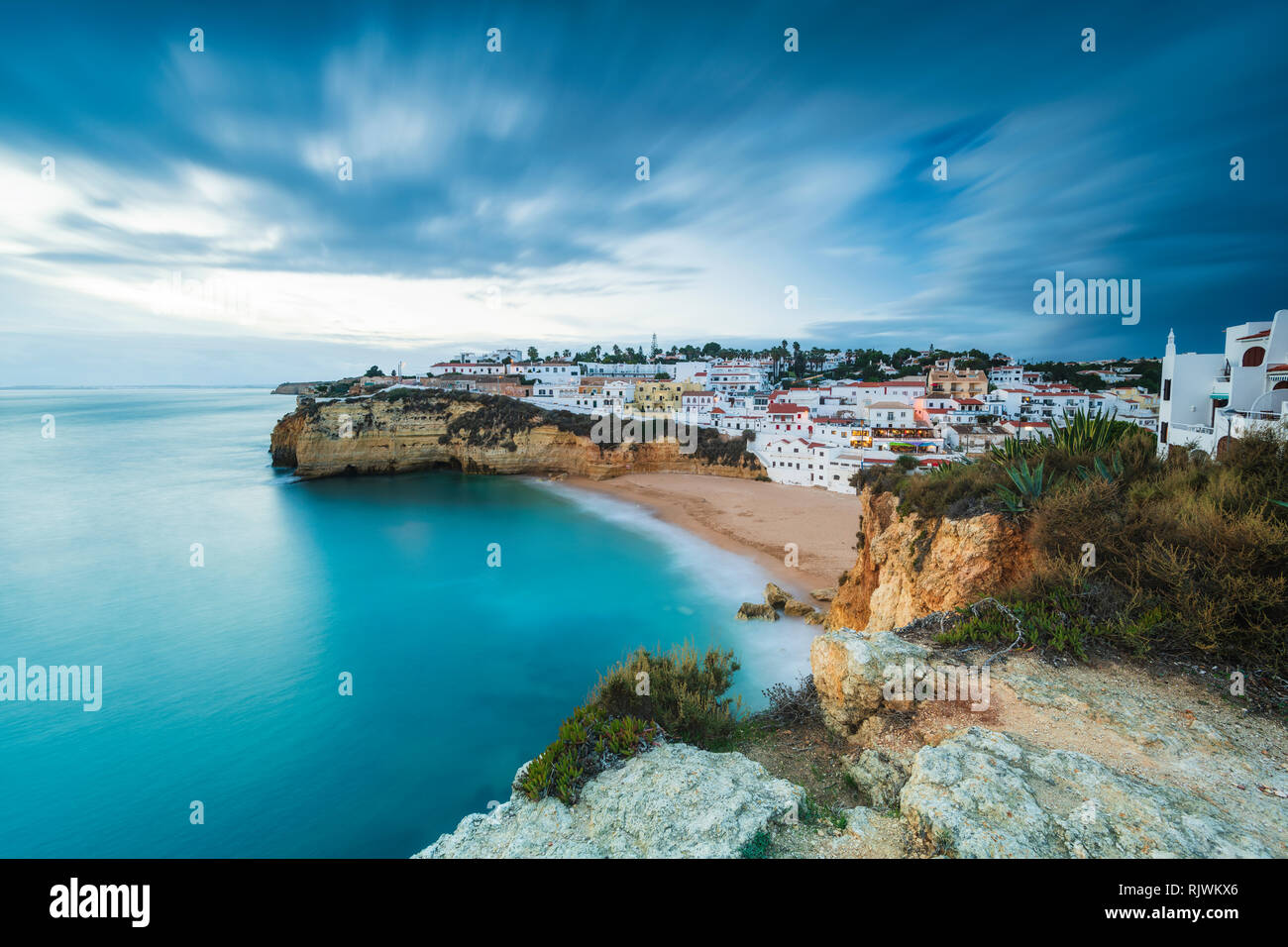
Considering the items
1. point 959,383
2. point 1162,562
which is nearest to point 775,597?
point 1162,562

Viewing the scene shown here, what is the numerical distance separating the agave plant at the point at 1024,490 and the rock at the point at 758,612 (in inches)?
350

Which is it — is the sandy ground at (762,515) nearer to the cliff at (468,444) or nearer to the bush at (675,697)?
the cliff at (468,444)

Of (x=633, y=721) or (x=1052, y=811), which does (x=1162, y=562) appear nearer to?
(x=1052, y=811)

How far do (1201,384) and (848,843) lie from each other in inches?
798

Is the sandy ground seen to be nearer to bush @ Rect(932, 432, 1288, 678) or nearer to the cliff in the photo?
the cliff

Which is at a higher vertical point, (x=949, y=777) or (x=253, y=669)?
(x=949, y=777)

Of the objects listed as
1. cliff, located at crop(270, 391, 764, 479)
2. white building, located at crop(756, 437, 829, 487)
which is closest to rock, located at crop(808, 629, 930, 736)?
white building, located at crop(756, 437, 829, 487)

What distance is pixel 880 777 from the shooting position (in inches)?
172

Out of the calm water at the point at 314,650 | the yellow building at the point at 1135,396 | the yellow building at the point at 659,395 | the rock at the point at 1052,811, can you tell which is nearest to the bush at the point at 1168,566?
the rock at the point at 1052,811

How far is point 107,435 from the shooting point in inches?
2665

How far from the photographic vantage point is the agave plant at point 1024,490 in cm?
810

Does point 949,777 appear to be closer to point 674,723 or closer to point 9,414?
point 674,723

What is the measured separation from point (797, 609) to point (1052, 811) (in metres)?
13.5

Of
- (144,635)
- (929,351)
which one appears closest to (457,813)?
(144,635)
